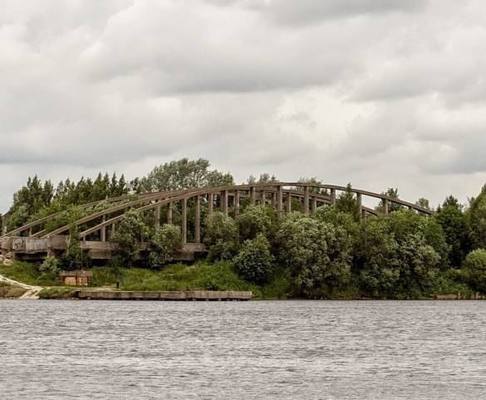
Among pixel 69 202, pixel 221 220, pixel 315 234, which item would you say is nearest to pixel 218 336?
pixel 315 234

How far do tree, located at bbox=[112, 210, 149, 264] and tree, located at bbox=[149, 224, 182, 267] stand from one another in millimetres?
1687

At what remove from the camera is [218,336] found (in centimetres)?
8575

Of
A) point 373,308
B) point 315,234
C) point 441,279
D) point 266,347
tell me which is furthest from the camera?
point 441,279

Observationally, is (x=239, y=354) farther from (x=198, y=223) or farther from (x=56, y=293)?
(x=198, y=223)

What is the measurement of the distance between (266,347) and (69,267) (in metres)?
78.0

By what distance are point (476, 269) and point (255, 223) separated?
29.7 m

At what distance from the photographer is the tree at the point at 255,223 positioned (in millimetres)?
157500

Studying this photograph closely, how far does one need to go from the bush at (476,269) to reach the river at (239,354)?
3649 cm

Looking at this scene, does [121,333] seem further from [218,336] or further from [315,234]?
[315,234]

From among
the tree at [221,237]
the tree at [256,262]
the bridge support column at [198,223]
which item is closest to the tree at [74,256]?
the tree at [221,237]

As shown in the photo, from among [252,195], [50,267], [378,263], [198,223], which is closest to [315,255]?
[378,263]

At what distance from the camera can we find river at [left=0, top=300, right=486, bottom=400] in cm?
5484

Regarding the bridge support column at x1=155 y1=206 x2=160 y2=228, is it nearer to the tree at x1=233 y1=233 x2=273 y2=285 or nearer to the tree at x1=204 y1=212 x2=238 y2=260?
the tree at x1=204 y1=212 x2=238 y2=260

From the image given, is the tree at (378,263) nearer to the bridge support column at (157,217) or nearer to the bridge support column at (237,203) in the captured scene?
the bridge support column at (237,203)
